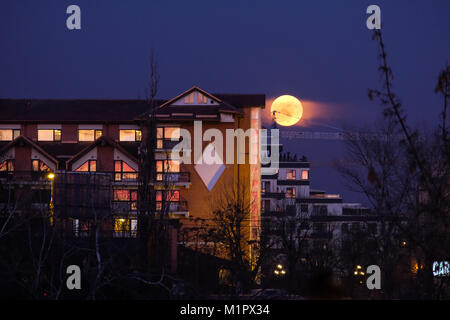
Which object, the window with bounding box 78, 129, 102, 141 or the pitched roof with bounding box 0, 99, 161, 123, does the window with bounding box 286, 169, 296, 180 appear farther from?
the window with bounding box 78, 129, 102, 141

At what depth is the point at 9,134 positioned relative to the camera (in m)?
48.1

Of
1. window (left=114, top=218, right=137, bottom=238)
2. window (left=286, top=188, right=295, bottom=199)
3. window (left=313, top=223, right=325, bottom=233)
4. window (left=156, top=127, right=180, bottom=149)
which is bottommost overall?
window (left=313, top=223, right=325, bottom=233)

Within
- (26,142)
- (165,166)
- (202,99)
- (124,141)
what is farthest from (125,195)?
(202,99)

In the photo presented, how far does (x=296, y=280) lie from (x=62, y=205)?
1210 centimetres

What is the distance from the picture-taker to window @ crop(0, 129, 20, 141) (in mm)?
48031

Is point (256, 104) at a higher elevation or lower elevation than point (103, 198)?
higher

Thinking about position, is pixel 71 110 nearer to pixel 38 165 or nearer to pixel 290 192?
pixel 38 165

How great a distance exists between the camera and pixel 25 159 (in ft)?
147

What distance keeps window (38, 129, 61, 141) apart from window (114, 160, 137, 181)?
6267 millimetres

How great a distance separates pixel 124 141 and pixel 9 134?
30.2 ft

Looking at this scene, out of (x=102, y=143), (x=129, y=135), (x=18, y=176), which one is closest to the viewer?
(x=18, y=176)

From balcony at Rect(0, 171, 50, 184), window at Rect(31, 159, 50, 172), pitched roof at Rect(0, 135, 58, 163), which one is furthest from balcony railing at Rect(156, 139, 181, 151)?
balcony at Rect(0, 171, 50, 184)
